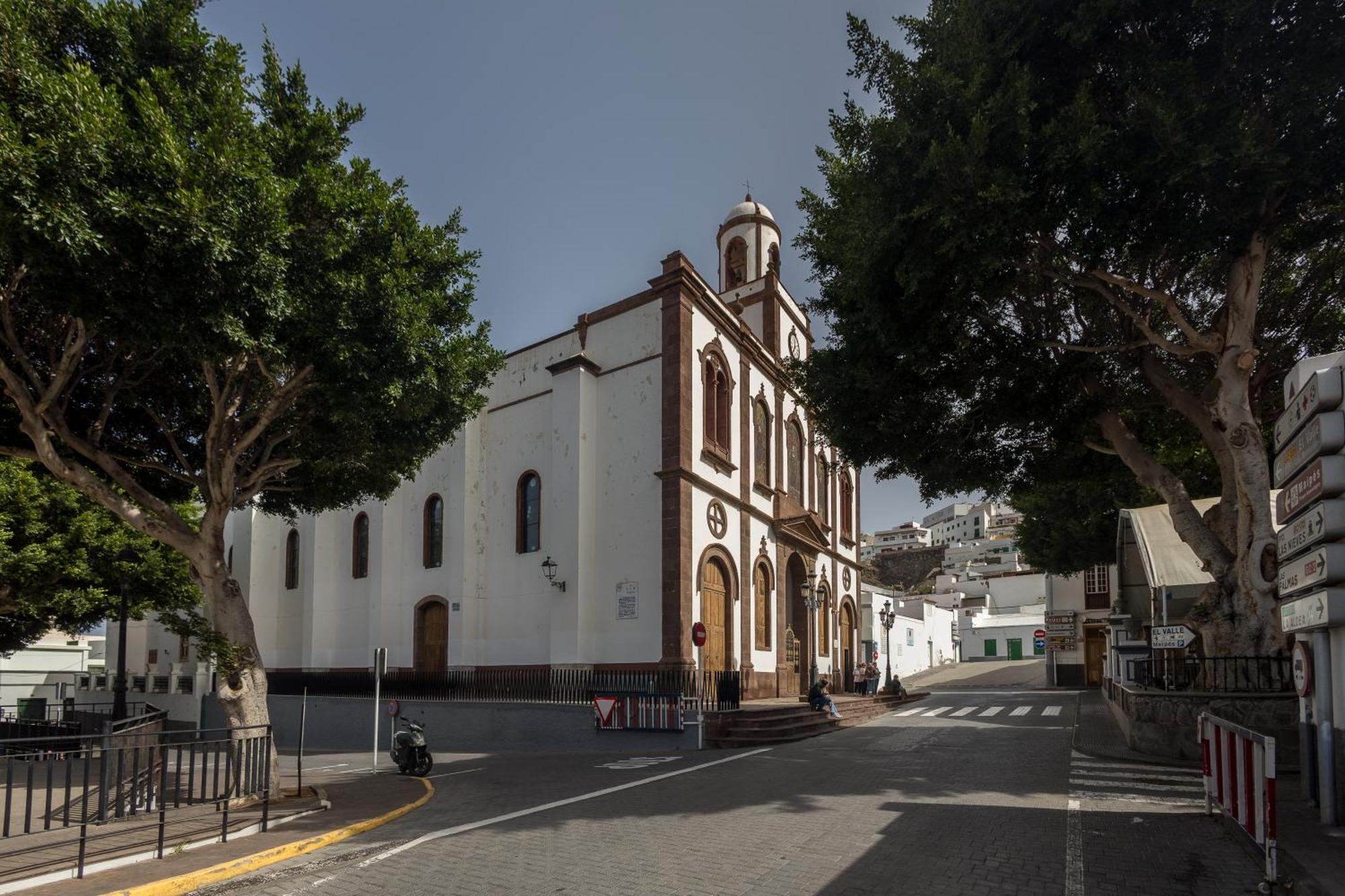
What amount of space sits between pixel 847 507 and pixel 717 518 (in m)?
12.6

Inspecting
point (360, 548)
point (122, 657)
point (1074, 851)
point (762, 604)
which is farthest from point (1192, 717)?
point (360, 548)

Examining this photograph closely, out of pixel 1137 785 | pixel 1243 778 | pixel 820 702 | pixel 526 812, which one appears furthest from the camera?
pixel 820 702

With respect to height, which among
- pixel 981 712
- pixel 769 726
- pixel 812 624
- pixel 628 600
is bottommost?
pixel 981 712

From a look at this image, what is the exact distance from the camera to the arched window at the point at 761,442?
25312 millimetres

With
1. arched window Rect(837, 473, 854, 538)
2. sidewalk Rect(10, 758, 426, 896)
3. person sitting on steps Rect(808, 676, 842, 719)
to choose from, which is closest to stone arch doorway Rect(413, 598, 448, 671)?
sidewalk Rect(10, 758, 426, 896)

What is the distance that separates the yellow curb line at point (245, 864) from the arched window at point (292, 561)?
2268 cm

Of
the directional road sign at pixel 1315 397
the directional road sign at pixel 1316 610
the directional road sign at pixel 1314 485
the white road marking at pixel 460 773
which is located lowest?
the white road marking at pixel 460 773

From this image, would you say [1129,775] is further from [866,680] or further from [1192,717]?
[866,680]

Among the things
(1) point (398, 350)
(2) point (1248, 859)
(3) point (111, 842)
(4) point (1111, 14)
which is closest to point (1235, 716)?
(2) point (1248, 859)

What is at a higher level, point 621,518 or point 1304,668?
point 621,518

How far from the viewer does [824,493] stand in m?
30.8

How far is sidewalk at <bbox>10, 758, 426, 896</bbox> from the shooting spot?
705 cm

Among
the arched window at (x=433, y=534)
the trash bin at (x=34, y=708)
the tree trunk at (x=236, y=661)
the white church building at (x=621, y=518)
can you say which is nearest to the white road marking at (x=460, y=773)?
the tree trunk at (x=236, y=661)

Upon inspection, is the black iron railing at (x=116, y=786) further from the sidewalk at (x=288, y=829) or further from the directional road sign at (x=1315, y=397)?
the directional road sign at (x=1315, y=397)
